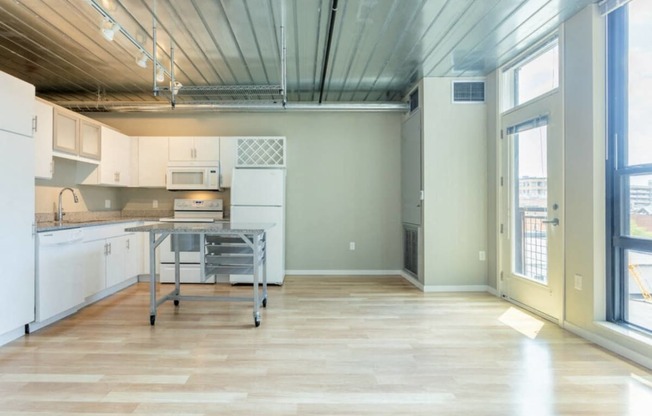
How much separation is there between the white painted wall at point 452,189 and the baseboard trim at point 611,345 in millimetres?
1476

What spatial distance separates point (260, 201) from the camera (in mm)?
4773

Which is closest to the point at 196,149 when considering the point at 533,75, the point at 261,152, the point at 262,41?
the point at 261,152

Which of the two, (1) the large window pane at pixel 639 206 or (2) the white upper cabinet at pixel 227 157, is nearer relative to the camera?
→ (1) the large window pane at pixel 639 206

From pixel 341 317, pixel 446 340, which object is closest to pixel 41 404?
pixel 341 317

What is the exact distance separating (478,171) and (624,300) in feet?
6.94

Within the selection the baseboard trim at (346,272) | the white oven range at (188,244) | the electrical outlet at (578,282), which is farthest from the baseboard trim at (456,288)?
the white oven range at (188,244)

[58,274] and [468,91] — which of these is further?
[468,91]

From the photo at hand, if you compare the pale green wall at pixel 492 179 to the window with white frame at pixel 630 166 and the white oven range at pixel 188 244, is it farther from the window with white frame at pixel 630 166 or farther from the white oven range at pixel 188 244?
the white oven range at pixel 188 244

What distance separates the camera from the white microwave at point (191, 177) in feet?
16.3

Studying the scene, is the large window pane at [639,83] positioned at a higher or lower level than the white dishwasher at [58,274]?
higher

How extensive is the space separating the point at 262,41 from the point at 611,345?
397 centimetres

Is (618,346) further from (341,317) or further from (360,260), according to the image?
(360,260)

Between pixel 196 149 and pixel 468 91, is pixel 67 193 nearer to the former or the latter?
pixel 196 149

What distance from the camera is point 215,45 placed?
351 cm
